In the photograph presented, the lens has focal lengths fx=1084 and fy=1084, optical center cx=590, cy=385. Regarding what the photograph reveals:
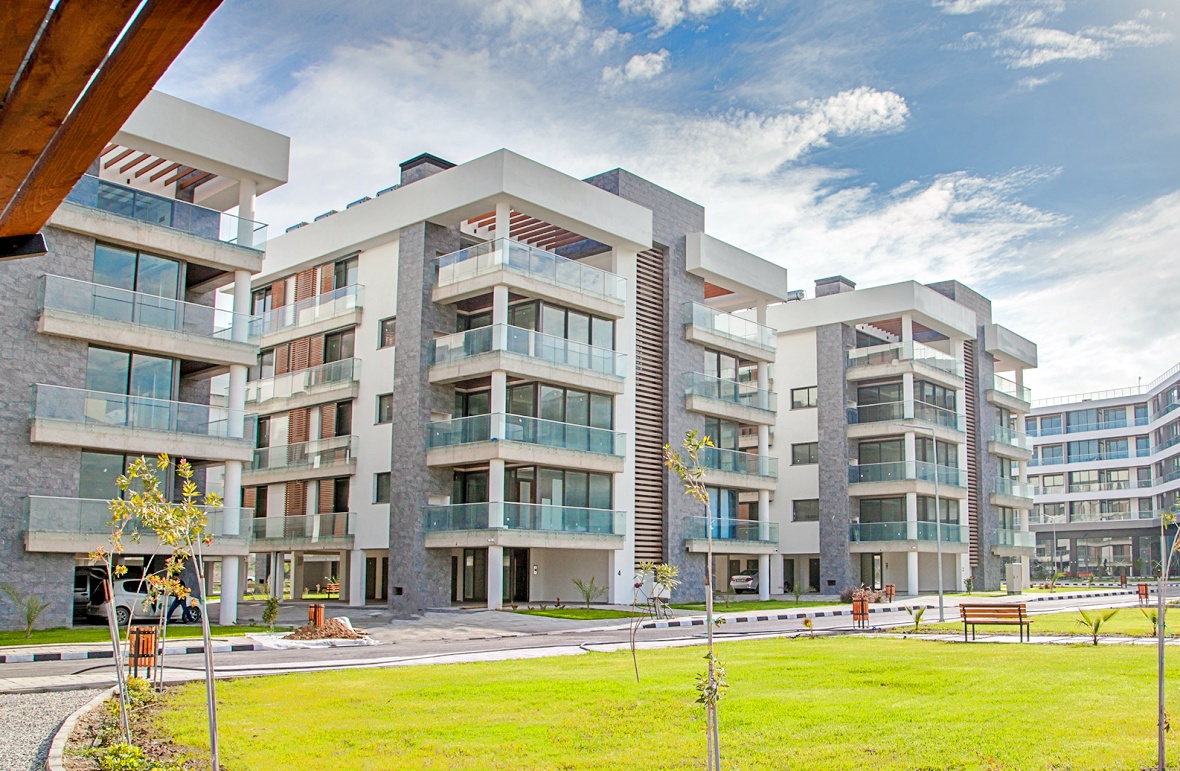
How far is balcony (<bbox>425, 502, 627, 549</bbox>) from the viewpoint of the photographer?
37.2 meters

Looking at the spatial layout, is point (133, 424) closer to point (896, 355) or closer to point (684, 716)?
point (684, 716)

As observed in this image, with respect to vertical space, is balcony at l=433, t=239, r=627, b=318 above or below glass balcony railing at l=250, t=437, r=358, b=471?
above

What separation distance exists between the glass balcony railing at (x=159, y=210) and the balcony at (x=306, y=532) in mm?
12714

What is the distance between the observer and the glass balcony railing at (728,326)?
156ft

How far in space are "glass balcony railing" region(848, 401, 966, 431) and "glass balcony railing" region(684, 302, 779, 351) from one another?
29.0 ft

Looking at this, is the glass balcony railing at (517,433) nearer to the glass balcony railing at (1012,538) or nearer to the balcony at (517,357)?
the balcony at (517,357)

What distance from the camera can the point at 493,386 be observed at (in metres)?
37.9

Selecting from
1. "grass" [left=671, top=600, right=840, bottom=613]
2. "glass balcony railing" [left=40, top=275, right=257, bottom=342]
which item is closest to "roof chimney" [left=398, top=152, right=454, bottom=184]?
"glass balcony railing" [left=40, top=275, right=257, bottom=342]

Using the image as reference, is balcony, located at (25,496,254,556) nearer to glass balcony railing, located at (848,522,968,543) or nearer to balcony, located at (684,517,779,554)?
balcony, located at (684,517,779,554)

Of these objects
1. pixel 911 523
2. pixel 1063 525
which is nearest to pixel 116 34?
pixel 911 523

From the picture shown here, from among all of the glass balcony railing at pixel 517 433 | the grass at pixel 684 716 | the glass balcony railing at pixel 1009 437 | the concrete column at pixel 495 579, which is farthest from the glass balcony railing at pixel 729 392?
the grass at pixel 684 716

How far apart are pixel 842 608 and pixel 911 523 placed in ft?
43.6

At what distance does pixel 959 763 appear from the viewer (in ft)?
32.6

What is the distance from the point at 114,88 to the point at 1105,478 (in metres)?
121
